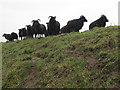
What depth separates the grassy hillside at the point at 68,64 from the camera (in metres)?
12.5

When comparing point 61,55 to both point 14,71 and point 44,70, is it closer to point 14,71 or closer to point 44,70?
point 44,70

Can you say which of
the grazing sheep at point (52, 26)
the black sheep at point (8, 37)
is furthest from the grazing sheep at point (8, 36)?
the grazing sheep at point (52, 26)

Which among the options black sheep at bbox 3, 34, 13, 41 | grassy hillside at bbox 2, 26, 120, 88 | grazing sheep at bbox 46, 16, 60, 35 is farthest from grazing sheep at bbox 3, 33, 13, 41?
grassy hillside at bbox 2, 26, 120, 88

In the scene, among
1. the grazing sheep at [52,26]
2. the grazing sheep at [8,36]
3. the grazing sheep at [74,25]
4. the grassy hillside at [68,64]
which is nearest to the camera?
A: the grassy hillside at [68,64]

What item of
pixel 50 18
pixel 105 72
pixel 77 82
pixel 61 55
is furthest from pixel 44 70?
pixel 50 18

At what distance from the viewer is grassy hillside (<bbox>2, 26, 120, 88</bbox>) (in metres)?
12.5

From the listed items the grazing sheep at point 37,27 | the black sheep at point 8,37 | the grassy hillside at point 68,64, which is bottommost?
the grassy hillside at point 68,64

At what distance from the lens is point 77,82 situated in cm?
1261

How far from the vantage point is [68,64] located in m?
14.6

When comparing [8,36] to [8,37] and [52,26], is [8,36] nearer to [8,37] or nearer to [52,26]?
[8,37]

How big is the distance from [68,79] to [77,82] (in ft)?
2.38

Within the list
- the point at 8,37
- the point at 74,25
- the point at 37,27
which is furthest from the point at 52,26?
the point at 8,37

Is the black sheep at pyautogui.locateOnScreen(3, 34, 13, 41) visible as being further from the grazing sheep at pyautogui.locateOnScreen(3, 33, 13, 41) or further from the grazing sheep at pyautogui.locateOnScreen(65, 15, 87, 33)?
the grazing sheep at pyautogui.locateOnScreen(65, 15, 87, 33)

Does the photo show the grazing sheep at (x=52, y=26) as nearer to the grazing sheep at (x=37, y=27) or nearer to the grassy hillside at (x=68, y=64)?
the grazing sheep at (x=37, y=27)
